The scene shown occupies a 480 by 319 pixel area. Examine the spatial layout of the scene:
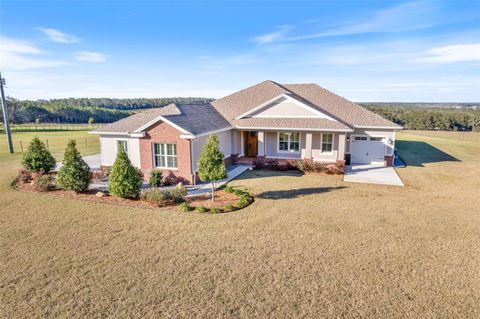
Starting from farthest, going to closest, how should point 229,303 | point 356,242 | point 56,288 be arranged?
point 356,242 → point 56,288 → point 229,303

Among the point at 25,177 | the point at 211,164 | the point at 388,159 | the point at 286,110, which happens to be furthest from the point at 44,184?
the point at 388,159

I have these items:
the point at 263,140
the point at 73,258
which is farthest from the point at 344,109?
the point at 73,258

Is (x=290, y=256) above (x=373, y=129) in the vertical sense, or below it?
below

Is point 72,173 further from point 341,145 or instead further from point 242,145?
point 341,145

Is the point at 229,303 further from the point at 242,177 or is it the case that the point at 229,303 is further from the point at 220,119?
the point at 220,119

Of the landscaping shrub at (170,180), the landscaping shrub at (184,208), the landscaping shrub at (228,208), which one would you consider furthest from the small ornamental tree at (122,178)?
the landscaping shrub at (228,208)

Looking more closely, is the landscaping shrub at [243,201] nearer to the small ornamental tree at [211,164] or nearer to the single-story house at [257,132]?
the small ornamental tree at [211,164]

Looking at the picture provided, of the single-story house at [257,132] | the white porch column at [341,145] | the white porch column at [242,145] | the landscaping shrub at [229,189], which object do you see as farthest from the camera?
the white porch column at [242,145]
